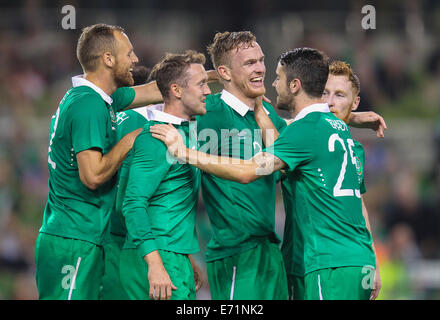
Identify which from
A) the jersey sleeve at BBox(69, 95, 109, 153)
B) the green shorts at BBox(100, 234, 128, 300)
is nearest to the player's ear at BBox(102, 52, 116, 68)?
the jersey sleeve at BBox(69, 95, 109, 153)

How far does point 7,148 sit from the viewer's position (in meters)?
10.3

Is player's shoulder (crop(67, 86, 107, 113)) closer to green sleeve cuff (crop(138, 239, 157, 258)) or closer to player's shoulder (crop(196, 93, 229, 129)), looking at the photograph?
player's shoulder (crop(196, 93, 229, 129))

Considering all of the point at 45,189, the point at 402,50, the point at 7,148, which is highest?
the point at 402,50

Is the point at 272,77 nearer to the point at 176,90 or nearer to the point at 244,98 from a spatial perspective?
the point at 244,98

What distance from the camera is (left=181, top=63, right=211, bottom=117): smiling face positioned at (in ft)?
14.0

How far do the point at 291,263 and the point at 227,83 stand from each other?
134 centimetres

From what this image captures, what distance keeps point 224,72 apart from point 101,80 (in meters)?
0.85

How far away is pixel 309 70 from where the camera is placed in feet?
14.1

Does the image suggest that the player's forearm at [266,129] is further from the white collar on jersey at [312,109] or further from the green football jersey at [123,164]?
the green football jersey at [123,164]

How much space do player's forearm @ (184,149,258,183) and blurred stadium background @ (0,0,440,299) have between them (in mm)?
5391

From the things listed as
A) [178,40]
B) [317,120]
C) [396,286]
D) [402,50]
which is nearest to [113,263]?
[317,120]

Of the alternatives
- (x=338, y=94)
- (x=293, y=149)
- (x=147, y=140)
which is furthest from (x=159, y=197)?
(x=338, y=94)
